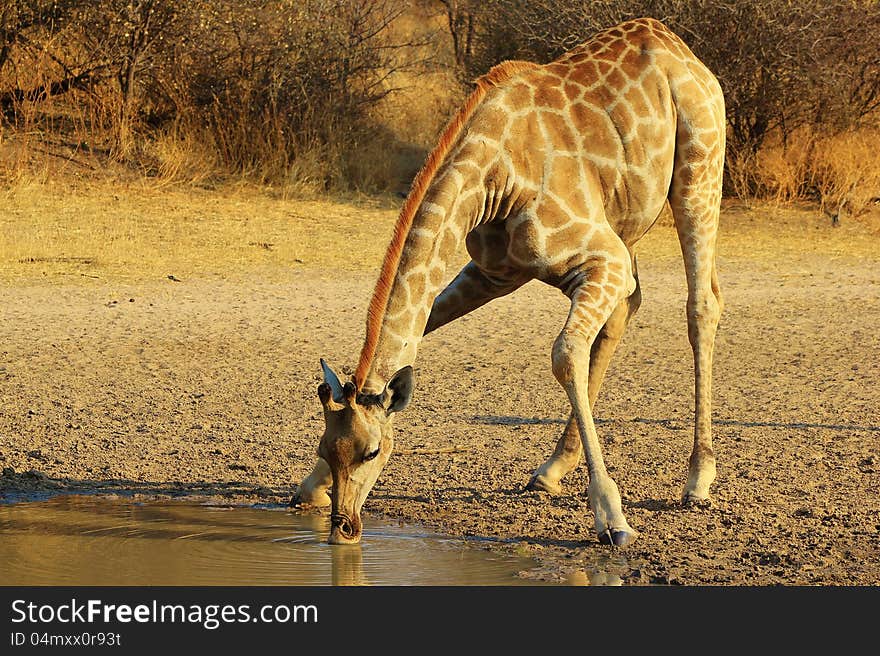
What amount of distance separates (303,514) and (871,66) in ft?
38.3

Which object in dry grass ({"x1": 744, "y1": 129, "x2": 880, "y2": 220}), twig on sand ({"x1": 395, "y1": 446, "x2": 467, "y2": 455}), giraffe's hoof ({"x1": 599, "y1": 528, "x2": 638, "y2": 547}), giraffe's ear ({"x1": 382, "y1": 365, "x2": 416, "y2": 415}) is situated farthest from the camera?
dry grass ({"x1": 744, "y1": 129, "x2": 880, "y2": 220})

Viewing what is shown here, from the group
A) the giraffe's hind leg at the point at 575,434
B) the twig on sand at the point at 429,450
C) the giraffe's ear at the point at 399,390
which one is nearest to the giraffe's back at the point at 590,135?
the giraffe's hind leg at the point at 575,434

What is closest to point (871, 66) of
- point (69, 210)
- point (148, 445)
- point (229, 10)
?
point (229, 10)

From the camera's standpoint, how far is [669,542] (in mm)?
5062

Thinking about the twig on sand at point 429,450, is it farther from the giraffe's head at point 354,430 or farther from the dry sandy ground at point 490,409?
the giraffe's head at point 354,430

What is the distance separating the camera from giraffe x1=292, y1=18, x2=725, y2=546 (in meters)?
4.77

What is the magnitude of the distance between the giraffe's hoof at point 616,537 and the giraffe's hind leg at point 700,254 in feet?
2.73

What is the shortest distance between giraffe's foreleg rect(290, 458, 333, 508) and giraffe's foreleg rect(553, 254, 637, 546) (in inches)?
41.7

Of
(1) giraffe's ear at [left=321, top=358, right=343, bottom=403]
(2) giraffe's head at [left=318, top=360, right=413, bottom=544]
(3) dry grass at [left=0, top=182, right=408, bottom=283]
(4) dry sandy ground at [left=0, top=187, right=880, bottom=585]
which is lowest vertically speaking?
(3) dry grass at [left=0, top=182, right=408, bottom=283]

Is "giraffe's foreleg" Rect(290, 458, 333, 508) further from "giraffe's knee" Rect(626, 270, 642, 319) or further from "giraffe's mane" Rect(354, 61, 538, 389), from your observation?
"giraffe's knee" Rect(626, 270, 642, 319)

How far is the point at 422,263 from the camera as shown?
4.91m

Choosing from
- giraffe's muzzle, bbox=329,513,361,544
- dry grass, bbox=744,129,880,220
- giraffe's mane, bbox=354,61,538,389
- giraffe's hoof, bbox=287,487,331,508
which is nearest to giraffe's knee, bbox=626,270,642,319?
giraffe's mane, bbox=354,61,538,389

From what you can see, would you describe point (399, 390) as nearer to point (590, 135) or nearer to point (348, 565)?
point (348, 565)

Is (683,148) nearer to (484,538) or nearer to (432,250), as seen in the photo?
(432,250)
